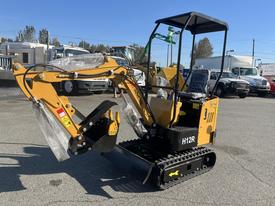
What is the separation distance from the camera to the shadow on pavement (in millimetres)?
4688

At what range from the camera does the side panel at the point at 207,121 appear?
5.35 m

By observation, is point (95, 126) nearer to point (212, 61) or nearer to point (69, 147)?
point (69, 147)

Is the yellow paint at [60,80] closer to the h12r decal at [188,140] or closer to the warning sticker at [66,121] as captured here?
the warning sticker at [66,121]

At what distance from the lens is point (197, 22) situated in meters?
5.87

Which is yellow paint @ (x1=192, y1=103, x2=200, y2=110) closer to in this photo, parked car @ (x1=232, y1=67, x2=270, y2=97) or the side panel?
the side panel

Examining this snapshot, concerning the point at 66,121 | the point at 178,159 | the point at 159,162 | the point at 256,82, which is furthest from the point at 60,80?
the point at 256,82

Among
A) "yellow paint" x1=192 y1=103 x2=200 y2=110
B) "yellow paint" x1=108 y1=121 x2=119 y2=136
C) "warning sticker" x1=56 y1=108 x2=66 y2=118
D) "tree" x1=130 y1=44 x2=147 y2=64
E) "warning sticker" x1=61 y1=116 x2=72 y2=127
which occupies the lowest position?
"yellow paint" x1=108 y1=121 x2=119 y2=136

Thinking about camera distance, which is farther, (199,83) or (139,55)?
(139,55)

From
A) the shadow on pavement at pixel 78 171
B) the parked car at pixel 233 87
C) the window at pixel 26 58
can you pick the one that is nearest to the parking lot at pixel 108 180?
the shadow on pavement at pixel 78 171

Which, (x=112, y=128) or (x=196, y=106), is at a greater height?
(x=196, y=106)

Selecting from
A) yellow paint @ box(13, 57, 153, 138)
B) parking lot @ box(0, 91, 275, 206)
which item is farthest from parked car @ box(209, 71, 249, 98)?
yellow paint @ box(13, 57, 153, 138)

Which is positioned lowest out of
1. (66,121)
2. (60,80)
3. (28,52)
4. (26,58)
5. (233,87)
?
(66,121)

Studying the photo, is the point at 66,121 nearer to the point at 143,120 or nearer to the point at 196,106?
the point at 143,120

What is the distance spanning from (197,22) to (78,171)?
3428 millimetres
